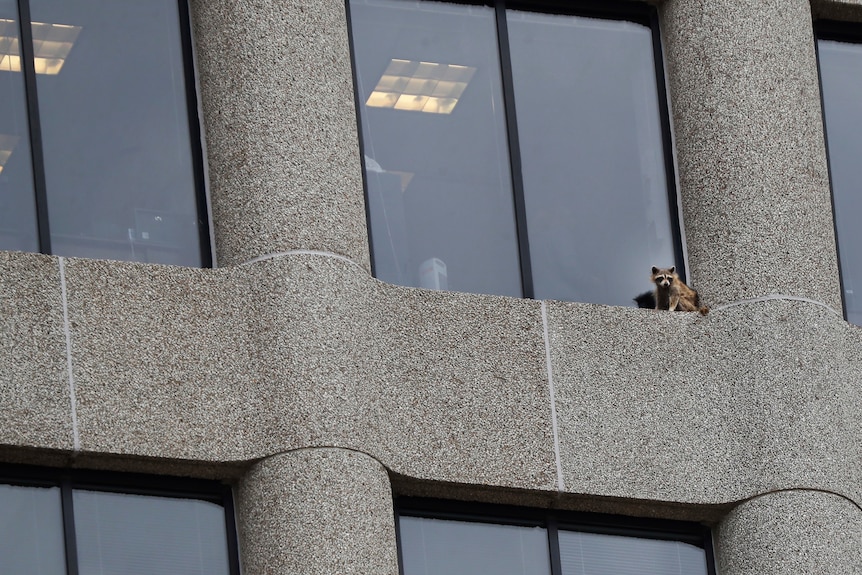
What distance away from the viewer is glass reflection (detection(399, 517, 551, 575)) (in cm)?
Result: 2142

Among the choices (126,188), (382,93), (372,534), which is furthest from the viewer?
(382,93)

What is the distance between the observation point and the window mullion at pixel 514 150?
904 inches

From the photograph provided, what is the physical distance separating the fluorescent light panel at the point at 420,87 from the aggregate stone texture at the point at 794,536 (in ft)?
17.6

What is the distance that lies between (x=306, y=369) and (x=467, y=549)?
8.38ft

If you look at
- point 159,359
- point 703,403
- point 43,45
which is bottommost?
point 703,403

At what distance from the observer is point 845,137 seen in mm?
24984

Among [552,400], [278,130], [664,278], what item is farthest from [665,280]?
[278,130]

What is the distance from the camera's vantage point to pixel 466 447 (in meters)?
21.4

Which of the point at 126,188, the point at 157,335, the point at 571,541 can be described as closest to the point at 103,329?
the point at 157,335

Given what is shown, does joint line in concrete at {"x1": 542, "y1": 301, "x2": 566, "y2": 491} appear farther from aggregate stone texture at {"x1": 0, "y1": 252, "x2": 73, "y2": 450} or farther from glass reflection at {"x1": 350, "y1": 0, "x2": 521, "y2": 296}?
aggregate stone texture at {"x1": 0, "y1": 252, "x2": 73, "y2": 450}

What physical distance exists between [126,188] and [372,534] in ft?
14.4

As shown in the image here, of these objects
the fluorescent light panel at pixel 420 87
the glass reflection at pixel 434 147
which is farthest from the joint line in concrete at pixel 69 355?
the fluorescent light panel at pixel 420 87

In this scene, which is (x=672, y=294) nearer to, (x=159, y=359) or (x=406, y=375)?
(x=406, y=375)

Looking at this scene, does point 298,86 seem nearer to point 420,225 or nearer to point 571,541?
point 420,225
